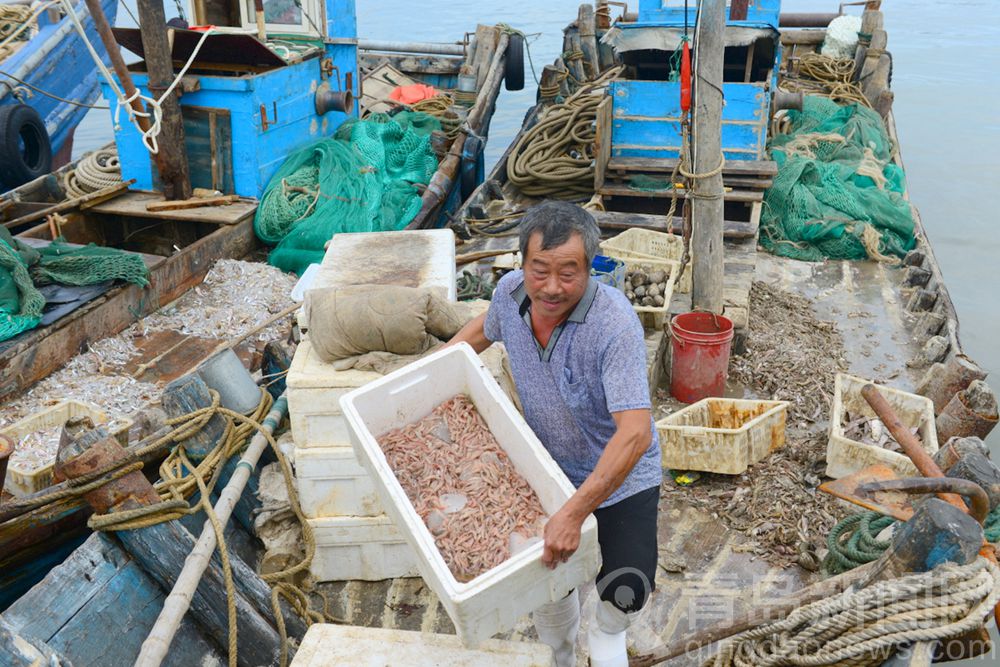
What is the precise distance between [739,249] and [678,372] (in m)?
2.26

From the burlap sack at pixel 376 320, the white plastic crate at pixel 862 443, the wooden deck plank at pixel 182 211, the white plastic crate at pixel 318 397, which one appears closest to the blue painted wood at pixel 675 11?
the wooden deck plank at pixel 182 211

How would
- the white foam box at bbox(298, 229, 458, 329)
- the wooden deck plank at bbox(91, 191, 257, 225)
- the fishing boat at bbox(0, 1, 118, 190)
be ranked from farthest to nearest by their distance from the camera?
the fishing boat at bbox(0, 1, 118, 190) → the wooden deck plank at bbox(91, 191, 257, 225) → the white foam box at bbox(298, 229, 458, 329)

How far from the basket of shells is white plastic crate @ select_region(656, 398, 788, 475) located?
3.21ft

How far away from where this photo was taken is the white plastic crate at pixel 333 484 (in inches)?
138

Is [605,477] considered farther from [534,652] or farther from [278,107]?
[278,107]

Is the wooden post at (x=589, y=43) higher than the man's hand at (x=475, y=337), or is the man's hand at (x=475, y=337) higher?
the wooden post at (x=589, y=43)

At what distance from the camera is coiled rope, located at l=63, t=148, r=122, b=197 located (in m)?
8.65

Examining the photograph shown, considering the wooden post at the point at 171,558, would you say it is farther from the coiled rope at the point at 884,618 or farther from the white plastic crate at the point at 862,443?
the white plastic crate at the point at 862,443

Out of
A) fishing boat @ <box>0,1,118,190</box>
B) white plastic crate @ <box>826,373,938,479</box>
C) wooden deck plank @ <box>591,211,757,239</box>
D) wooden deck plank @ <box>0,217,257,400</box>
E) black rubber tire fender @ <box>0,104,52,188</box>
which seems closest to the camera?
white plastic crate @ <box>826,373,938,479</box>

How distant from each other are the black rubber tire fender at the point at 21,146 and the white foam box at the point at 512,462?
9.12 meters

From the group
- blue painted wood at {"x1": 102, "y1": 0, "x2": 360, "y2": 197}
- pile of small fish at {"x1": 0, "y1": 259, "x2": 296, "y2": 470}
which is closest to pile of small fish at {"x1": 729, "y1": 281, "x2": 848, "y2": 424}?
pile of small fish at {"x1": 0, "y1": 259, "x2": 296, "y2": 470}

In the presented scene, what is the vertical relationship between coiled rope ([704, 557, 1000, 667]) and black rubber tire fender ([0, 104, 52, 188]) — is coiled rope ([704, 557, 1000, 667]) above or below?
below

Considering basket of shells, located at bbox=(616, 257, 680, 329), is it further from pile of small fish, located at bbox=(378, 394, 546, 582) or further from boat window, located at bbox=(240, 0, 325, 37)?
boat window, located at bbox=(240, 0, 325, 37)

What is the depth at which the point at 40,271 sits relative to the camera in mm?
6363
